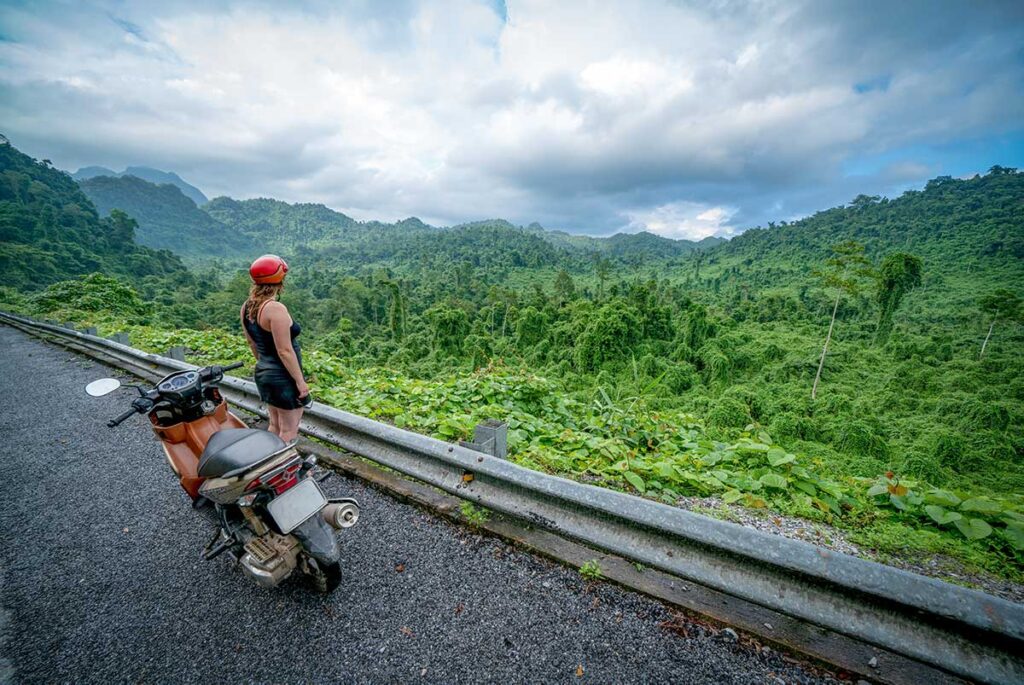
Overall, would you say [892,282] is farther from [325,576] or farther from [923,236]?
[923,236]

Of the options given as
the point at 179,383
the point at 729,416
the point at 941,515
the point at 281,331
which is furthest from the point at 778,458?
the point at 729,416

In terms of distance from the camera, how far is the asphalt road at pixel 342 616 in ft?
5.05

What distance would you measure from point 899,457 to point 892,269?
27.5 metres

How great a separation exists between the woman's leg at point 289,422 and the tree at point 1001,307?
52.9 m

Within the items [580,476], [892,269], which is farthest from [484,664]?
[892,269]

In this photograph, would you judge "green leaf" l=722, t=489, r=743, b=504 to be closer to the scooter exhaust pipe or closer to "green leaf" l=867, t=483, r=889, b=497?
"green leaf" l=867, t=483, r=889, b=497

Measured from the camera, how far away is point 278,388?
292 cm

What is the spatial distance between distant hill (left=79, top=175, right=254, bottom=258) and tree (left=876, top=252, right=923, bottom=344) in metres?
162

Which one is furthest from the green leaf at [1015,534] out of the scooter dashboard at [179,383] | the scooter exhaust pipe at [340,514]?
the scooter dashboard at [179,383]

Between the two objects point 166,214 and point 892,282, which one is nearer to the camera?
point 892,282

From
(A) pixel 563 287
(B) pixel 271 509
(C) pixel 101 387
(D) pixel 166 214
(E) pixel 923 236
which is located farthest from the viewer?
(D) pixel 166 214

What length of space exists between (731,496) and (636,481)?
557 millimetres

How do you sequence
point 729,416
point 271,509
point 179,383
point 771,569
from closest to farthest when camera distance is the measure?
point 771,569, point 271,509, point 179,383, point 729,416

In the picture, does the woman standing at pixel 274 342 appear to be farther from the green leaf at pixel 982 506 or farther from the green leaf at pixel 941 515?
the green leaf at pixel 982 506
